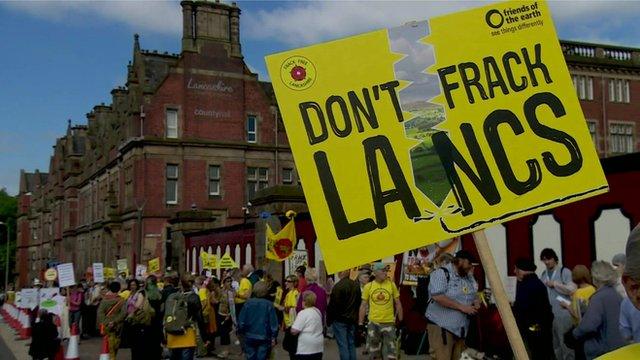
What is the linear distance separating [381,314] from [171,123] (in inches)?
1352

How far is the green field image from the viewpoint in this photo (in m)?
4.14

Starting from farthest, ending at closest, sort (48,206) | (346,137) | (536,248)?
(48,206)
(536,248)
(346,137)

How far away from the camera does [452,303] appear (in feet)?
23.9

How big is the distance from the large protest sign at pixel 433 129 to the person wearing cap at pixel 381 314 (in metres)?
7.04

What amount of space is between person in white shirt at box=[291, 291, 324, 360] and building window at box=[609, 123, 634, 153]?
46.9 meters

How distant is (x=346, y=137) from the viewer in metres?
4.18

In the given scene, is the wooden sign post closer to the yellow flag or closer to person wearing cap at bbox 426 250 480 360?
person wearing cap at bbox 426 250 480 360

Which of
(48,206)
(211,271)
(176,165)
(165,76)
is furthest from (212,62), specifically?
(48,206)

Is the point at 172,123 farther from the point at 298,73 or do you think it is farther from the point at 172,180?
the point at 298,73

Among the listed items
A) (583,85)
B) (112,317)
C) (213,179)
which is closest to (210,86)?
(213,179)

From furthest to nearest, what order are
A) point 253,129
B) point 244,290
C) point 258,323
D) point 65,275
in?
point 253,129, point 65,275, point 244,290, point 258,323

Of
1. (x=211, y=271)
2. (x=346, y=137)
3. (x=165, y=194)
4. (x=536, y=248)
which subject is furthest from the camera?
(x=165, y=194)

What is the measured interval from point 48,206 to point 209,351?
7585cm

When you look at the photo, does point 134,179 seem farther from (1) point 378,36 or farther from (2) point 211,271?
(1) point 378,36
